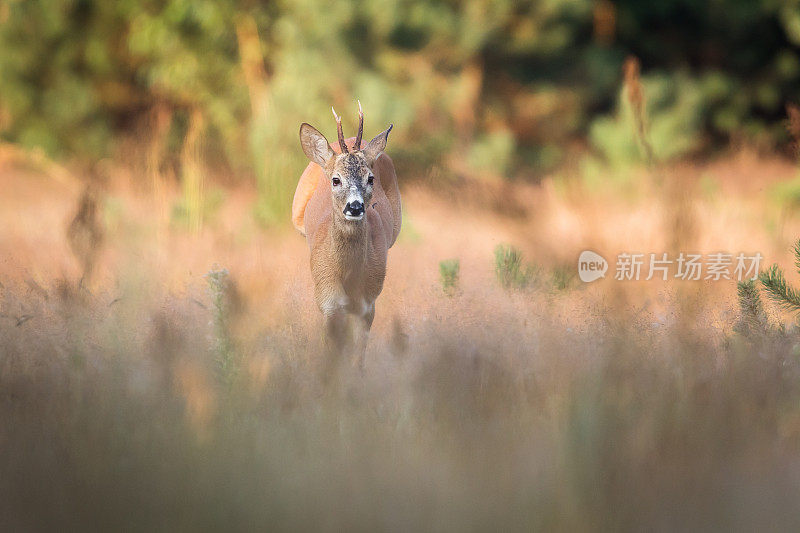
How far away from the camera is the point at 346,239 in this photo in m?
4.76

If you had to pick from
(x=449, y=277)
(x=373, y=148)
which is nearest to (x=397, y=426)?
(x=373, y=148)

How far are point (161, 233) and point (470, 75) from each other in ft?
23.5

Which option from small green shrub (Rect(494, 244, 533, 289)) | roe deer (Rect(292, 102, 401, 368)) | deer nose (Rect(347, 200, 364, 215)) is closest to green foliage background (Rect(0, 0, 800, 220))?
small green shrub (Rect(494, 244, 533, 289))

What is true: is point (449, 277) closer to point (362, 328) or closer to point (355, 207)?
point (362, 328)

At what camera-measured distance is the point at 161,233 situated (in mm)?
5992

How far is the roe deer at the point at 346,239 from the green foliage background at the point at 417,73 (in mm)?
4648

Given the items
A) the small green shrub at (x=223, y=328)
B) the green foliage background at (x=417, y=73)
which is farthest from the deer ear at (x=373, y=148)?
the green foliage background at (x=417, y=73)

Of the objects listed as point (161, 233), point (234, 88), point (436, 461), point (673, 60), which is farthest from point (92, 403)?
point (673, 60)

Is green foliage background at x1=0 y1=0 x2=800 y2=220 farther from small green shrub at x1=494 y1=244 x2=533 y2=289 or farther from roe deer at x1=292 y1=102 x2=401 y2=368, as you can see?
roe deer at x1=292 y1=102 x2=401 y2=368

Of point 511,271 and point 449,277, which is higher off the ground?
point 511,271

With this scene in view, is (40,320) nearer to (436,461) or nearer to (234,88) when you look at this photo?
(436,461)

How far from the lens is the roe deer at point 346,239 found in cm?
441

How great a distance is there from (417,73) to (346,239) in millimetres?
7165

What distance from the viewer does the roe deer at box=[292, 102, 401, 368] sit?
174 inches
